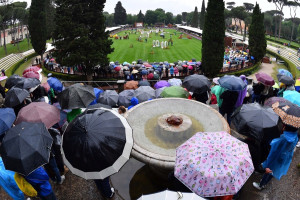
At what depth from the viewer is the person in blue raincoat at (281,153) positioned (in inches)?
207

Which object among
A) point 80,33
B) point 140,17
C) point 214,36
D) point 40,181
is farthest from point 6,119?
point 140,17

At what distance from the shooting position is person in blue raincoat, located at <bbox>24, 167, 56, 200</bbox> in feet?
15.7

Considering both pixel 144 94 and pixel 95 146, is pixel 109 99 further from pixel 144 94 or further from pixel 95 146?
pixel 95 146

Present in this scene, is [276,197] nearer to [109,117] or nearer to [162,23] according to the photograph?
[109,117]

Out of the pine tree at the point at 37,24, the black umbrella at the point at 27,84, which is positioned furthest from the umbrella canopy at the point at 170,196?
the pine tree at the point at 37,24

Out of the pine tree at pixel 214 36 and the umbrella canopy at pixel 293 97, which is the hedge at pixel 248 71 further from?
the umbrella canopy at pixel 293 97

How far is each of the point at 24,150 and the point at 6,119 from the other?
2726mm

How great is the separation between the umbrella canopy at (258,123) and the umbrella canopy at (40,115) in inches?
209

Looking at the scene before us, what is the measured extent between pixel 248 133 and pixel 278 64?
2834 cm

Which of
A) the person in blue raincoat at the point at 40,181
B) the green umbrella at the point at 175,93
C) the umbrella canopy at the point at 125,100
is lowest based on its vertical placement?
the person in blue raincoat at the point at 40,181

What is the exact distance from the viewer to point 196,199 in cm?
323

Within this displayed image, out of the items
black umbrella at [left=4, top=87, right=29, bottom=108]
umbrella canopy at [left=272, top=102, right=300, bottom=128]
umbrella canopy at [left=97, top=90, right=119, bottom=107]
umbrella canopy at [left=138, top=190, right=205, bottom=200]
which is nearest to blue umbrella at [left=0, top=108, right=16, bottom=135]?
black umbrella at [left=4, top=87, right=29, bottom=108]

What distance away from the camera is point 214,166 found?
12.0ft

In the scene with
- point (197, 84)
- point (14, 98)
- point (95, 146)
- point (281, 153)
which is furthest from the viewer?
point (197, 84)
